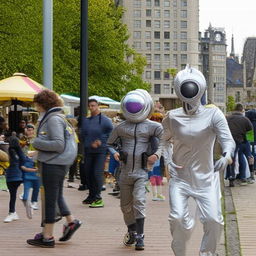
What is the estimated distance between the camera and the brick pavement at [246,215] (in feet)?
28.2

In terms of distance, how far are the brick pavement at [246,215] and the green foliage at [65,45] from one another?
1539cm

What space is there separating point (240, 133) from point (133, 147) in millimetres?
7686

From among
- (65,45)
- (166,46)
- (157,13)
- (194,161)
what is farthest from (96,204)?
(157,13)

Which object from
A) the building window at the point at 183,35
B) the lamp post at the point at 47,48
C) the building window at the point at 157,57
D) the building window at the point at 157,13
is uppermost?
the building window at the point at 157,13

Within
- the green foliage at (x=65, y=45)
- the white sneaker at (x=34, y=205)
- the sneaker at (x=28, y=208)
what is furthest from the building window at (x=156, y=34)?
the sneaker at (x=28, y=208)

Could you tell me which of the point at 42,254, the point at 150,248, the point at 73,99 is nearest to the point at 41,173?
the point at 42,254

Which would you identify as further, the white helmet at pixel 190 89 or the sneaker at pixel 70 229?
the sneaker at pixel 70 229

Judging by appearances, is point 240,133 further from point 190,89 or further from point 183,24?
point 183,24

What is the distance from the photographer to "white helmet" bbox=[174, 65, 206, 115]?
6820 millimetres

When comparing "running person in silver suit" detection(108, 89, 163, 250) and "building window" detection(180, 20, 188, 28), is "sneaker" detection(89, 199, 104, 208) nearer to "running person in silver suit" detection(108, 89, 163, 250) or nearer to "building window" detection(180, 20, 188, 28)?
"running person in silver suit" detection(108, 89, 163, 250)

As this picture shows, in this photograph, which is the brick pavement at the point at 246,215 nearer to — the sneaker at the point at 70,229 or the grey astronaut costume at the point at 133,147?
the grey astronaut costume at the point at 133,147

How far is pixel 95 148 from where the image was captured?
11.8 m

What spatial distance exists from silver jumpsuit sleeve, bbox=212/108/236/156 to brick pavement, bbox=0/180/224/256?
1.72 metres

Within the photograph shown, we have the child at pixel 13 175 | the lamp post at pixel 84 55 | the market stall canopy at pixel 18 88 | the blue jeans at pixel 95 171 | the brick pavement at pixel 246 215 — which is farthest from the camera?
the market stall canopy at pixel 18 88
